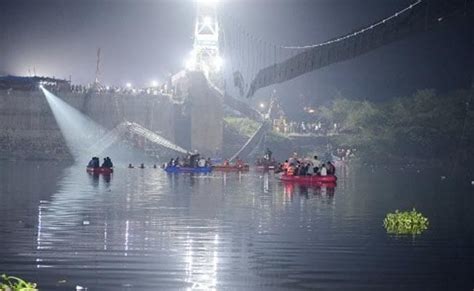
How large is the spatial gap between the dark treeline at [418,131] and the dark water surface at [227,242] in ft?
191

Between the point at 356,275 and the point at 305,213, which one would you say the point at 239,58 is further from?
the point at 356,275

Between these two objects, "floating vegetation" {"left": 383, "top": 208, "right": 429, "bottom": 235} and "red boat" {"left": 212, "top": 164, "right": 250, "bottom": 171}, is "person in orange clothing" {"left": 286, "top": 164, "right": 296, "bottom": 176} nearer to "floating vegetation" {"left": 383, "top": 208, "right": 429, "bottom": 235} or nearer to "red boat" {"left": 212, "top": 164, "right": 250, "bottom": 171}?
"red boat" {"left": 212, "top": 164, "right": 250, "bottom": 171}

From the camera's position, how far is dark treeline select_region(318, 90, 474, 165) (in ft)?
339

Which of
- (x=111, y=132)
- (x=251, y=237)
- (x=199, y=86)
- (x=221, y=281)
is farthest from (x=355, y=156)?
(x=221, y=281)

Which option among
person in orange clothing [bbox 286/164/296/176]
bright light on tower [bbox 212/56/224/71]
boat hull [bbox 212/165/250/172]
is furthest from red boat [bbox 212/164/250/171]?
bright light on tower [bbox 212/56/224/71]

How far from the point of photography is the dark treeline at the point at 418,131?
339 ft

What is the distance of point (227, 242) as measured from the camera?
25703 mm

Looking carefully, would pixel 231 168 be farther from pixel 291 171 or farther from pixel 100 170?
pixel 291 171

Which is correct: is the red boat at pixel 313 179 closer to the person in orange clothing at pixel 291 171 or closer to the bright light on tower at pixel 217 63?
the person in orange clothing at pixel 291 171

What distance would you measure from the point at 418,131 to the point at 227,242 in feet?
275

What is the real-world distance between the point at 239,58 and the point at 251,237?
4983 inches

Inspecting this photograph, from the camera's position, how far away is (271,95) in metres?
162

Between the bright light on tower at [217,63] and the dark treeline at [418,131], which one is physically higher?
the bright light on tower at [217,63]

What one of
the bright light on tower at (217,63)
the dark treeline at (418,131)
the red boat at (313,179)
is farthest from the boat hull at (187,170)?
the bright light on tower at (217,63)
